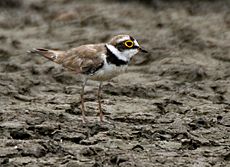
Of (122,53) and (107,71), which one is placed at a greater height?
(122,53)

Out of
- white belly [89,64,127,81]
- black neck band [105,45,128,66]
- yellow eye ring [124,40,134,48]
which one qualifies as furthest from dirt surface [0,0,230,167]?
yellow eye ring [124,40,134,48]

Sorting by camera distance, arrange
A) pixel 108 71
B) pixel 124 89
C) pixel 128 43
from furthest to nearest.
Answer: pixel 124 89 < pixel 128 43 < pixel 108 71

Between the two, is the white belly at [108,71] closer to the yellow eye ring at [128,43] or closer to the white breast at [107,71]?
the white breast at [107,71]

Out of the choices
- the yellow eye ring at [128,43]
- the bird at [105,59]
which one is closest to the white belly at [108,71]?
the bird at [105,59]

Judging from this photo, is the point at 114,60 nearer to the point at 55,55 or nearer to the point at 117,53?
the point at 117,53

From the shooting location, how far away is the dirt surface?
17.7 ft

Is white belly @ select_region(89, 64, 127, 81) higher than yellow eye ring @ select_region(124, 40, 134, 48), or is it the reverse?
yellow eye ring @ select_region(124, 40, 134, 48)

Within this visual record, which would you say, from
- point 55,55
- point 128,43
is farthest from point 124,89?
point 128,43

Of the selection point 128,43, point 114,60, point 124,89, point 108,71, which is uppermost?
point 128,43

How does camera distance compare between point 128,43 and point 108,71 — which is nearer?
point 108,71

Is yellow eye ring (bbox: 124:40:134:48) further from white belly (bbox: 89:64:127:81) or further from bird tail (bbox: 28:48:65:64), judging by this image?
bird tail (bbox: 28:48:65:64)

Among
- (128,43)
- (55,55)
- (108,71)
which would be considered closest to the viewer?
(108,71)

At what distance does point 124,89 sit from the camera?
747 cm

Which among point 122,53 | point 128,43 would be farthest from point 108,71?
point 128,43
